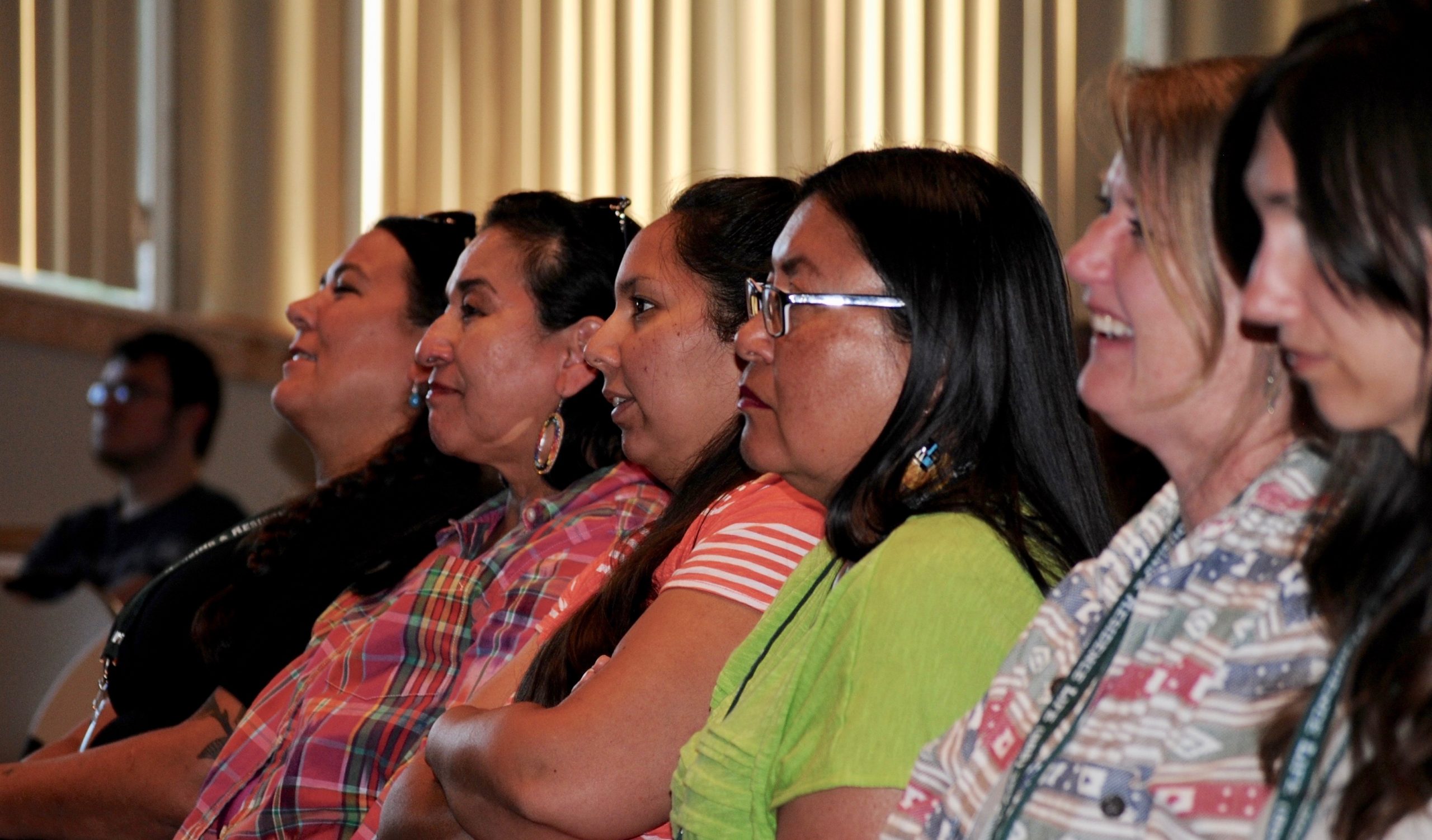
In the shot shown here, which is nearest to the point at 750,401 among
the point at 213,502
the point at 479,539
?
the point at 479,539

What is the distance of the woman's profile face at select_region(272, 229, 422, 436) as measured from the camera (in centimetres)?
269

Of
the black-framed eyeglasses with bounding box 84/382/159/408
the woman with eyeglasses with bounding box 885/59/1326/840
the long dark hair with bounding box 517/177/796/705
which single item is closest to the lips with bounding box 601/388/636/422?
the long dark hair with bounding box 517/177/796/705

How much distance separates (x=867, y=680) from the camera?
1.23 m

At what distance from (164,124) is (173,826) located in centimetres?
266

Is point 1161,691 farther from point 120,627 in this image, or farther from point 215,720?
point 120,627

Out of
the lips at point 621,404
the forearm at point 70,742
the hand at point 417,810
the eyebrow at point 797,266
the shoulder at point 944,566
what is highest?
the eyebrow at point 797,266

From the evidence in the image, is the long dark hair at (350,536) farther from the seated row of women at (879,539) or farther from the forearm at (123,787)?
the forearm at (123,787)

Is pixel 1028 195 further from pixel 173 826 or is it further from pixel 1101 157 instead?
pixel 173 826

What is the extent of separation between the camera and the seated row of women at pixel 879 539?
0.94 meters

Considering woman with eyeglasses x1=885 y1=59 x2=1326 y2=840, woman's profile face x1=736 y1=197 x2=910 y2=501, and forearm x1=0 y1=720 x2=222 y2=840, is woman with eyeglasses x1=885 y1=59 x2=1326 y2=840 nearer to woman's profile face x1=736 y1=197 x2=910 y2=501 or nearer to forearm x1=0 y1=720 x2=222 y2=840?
woman's profile face x1=736 y1=197 x2=910 y2=501

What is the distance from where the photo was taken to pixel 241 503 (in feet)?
14.9

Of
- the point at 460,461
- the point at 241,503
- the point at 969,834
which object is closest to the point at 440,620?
the point at 460,461

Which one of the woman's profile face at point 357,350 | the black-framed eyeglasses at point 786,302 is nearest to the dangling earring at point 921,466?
the black-framed eyeglasses at point 786,302

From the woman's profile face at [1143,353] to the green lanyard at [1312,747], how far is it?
23cm
